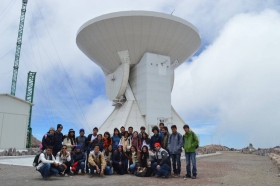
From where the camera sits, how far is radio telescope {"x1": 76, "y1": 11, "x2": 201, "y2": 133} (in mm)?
20297

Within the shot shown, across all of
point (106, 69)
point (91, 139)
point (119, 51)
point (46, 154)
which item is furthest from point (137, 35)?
point (46, 154)

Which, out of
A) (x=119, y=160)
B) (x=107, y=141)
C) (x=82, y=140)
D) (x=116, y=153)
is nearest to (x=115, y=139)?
(x=107, y=141)

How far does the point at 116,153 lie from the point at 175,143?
5.84ft

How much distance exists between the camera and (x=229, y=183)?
6348mm

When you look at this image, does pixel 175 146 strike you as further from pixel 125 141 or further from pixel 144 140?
pixel 125 141

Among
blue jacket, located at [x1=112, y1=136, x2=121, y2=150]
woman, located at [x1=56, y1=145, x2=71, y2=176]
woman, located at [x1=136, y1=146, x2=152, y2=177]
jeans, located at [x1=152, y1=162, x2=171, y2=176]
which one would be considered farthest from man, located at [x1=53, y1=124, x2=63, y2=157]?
jeans, located at [x1=152, y1=162, x2=171, y2=176]

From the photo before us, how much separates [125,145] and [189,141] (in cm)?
207

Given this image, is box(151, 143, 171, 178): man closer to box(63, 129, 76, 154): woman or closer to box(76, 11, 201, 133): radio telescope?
box(63, 129, 76, 154): woman

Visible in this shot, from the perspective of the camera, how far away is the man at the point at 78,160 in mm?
7833

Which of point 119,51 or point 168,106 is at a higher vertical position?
point 119,51

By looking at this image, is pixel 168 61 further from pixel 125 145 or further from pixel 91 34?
pixel 125 145

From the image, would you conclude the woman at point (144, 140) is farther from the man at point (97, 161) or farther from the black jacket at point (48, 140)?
the black jacket at point (48, 140)

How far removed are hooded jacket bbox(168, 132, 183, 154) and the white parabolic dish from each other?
13836 millimetres

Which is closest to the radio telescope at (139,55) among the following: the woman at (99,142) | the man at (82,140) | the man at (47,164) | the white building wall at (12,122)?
the white building wall at (12,122)
